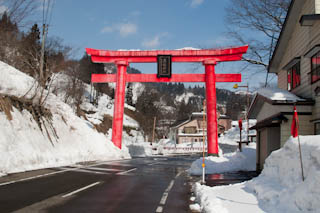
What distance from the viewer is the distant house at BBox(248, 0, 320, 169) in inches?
455

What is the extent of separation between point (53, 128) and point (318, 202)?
17.1 metres

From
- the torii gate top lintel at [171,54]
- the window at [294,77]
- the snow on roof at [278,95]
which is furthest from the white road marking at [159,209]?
the torii gate top lintel at [171,54]

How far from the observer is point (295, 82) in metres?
14.0

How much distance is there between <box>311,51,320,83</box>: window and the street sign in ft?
43.7

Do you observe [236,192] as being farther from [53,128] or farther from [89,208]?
[53,128]

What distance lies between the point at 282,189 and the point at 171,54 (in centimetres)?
1918

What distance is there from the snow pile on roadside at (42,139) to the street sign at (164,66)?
7590 mm

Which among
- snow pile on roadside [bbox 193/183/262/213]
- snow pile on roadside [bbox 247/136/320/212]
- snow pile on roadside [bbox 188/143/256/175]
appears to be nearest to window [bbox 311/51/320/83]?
snow pile on roadside [bbox 247/136/320/212]

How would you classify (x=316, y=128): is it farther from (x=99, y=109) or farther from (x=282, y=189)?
(x=99, y=109)

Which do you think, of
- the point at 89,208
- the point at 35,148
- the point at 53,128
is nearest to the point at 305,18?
the point at 89,208

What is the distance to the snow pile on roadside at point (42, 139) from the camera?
12.6 meters

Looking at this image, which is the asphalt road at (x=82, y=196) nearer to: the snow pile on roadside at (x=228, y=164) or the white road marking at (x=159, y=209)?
the white road marking at (x=159, y=209)

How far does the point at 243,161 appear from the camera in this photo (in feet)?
61.2

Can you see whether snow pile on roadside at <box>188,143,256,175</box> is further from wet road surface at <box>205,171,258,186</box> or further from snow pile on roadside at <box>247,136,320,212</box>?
snow pile on roadside at <box>247,136,320,212</box>
